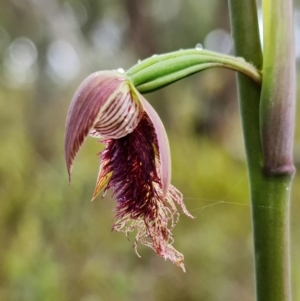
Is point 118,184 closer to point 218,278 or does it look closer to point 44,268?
point 44,268

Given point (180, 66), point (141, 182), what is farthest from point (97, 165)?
point (180, 66)

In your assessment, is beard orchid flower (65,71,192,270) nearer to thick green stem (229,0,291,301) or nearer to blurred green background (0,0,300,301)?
thick green stem (229,0,291,301)

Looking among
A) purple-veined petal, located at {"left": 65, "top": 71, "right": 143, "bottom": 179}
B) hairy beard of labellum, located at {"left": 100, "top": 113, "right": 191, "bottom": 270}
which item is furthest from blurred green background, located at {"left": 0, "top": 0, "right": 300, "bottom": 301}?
purple-veined petal, located at {"left": 65, "top": 71, "right": 143, "bottom": 179}

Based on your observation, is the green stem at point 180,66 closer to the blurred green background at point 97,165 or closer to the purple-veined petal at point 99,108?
the purple-veined petal at point 99,108

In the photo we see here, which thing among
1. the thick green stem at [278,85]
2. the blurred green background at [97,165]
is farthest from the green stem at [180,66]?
the blurred green background at [97,165]

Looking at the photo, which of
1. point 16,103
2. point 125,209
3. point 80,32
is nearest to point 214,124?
point 80,32

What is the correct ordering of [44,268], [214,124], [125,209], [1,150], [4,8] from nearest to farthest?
[125,209] → [44,268] → [1,150] → [4,8] → [214,124]
